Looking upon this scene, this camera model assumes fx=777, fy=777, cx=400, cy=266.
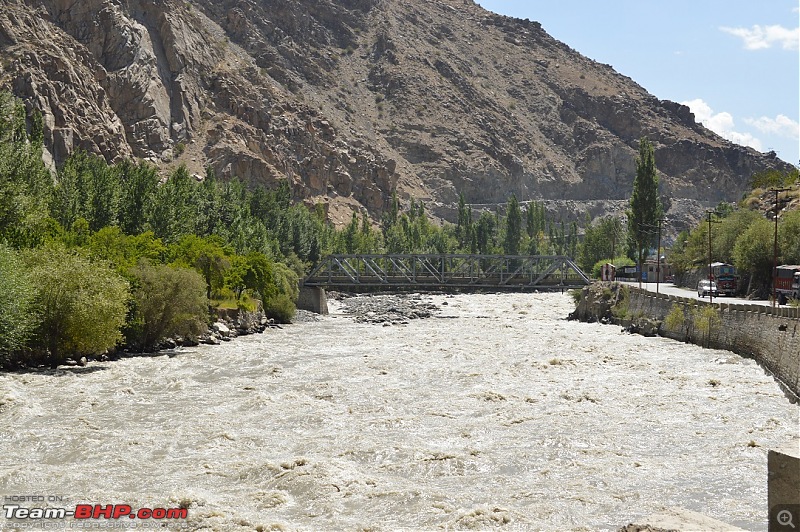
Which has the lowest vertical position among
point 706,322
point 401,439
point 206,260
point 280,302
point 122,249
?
point 401,439

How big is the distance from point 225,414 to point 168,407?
2.72m

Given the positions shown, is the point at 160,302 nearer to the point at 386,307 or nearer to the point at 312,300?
the point at 312,300

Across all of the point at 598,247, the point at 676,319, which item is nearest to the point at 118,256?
the point at 676,319

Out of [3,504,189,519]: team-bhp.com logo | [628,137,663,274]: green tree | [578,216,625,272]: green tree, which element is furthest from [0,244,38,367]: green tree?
[578,216,625,272]: green tree

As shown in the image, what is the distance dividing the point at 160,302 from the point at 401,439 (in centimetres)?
2518

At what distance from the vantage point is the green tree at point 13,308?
31.3 metres

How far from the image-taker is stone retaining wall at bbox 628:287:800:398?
32.2 meters

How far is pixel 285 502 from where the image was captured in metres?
17.2

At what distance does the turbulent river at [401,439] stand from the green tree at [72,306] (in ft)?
5.24

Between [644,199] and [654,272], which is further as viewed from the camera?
[654,272]

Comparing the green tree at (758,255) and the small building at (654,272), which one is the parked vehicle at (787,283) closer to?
the green tree at (758,255)

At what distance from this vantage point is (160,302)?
1731 inches

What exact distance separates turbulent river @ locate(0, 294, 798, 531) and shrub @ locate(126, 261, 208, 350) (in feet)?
9.08

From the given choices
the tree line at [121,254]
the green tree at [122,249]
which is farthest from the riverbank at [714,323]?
the green tree at [122,249]
